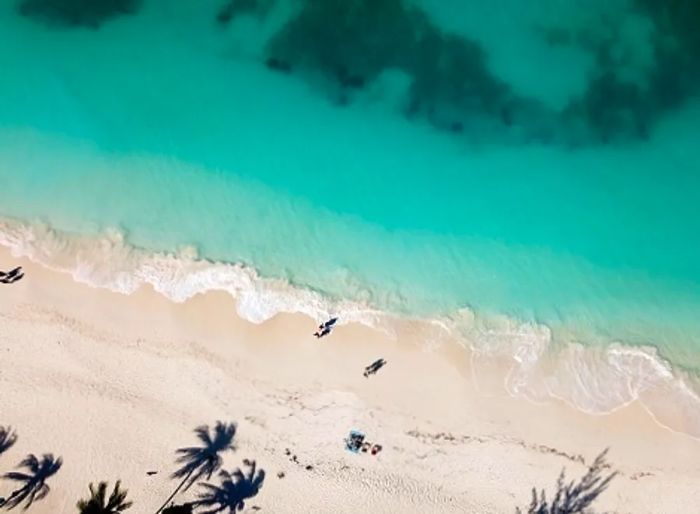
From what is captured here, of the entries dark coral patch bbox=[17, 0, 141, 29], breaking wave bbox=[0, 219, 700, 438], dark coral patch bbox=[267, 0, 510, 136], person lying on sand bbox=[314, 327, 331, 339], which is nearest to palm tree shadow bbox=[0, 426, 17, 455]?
breaking wave bbox=[0, 219, 700, 438]

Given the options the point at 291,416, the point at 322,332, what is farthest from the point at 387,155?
the point at 291,416

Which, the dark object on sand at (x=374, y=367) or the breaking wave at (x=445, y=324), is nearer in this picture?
the dark object on sand at (x=374, y=367)

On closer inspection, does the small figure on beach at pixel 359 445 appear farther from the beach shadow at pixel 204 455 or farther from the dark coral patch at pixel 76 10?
the dark coral patch at pixel 76 10

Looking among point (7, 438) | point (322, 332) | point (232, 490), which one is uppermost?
point (322, 332)

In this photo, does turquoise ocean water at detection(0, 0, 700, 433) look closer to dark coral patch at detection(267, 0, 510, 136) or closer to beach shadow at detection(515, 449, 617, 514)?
dark coral patch at detection(267, 0, 510, 136)

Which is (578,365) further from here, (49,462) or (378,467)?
(49,462)

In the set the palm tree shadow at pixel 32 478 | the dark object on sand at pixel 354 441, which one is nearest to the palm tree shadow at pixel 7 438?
the palm tree shadow at pixel 32 478

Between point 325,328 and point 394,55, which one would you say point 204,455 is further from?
point 394,55
